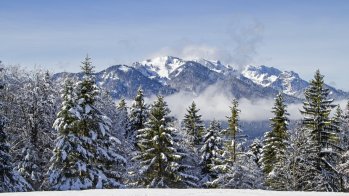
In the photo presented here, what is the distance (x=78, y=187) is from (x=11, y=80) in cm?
1621

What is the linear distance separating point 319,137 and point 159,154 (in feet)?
43.1

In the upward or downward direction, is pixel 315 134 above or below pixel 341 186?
above

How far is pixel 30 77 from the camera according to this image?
140 ft


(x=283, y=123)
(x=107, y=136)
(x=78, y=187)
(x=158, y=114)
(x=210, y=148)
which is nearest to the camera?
(x=78, y=187)

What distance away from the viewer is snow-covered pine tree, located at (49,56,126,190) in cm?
3209

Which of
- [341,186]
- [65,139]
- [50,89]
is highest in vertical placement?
[50,89]

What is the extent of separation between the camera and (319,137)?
39438mm

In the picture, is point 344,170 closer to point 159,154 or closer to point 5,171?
point 159,154

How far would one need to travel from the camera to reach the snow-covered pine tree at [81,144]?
32094mm

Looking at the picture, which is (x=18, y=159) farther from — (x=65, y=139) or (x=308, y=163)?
(x=308, y=163)

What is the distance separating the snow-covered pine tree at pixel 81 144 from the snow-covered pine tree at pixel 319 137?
621 inches

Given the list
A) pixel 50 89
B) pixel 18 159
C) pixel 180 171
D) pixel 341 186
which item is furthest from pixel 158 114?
pixel 341 186

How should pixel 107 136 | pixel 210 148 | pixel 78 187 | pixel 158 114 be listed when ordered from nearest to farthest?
pixel 78 187 → pixel 107 136 → pixel 158 114 → pixel 210 148

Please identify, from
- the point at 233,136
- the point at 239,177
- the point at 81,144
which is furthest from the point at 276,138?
the point at 81,144
